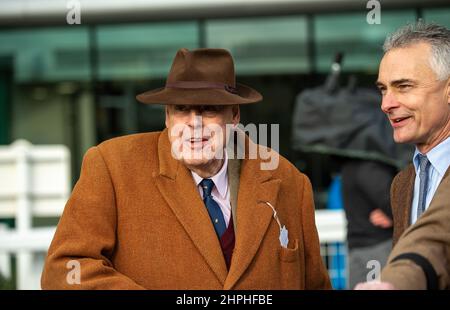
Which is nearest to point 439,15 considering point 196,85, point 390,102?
point 390,102

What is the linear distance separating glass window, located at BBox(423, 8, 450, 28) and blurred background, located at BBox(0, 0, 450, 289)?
1 centimetres

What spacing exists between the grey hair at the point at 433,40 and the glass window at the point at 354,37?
611 cm

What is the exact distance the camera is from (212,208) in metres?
2.64

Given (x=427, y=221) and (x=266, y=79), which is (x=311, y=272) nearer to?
(x=427, y=221)

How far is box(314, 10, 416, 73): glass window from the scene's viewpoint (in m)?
8.60

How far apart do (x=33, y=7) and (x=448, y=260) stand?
7193 mm

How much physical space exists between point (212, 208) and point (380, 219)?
280 cm

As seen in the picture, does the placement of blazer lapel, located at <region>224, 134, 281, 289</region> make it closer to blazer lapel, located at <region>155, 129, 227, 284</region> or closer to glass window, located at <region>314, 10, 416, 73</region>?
blazer lapel, located at <region>155, 129, 227, 284</region>

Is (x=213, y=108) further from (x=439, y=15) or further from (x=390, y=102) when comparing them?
(x=439, y=15)

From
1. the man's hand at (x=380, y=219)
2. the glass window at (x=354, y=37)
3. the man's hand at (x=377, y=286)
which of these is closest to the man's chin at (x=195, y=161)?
the man's hand at (x=377, y=286)

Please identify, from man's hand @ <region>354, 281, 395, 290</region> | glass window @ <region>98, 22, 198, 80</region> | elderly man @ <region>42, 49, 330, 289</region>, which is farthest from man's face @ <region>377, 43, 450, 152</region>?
glass window @ <region>98, 22, 198, 80</region>

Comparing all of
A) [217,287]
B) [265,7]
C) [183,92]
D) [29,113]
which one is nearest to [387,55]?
[183,92]

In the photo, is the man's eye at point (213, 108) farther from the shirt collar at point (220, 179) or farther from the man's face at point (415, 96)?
the man's face at point (415, 96)

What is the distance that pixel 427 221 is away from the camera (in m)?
2.07
